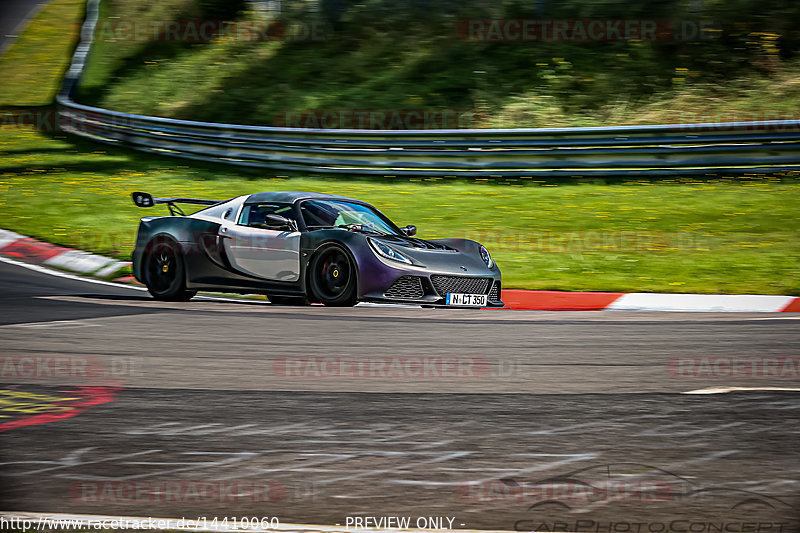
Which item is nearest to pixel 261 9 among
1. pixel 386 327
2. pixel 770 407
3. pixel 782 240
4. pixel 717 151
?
pixel 717 151

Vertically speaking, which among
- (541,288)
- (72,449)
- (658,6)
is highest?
(658,6)

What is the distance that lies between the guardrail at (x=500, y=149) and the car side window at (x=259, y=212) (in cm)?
752

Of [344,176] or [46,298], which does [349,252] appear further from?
[344,176]

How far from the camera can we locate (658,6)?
70.1 ft

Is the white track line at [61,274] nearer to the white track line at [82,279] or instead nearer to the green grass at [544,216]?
the white track line at [82,279]

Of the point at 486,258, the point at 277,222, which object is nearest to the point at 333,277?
the point at 277,222

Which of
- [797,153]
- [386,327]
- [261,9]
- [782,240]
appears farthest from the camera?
[261,9]

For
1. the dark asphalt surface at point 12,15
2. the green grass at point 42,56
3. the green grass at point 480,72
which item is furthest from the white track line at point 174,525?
the dark asphalt surface at point 12,15

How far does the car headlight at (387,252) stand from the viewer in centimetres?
902

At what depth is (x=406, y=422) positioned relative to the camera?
4.65 meters

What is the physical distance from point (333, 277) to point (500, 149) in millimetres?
8378

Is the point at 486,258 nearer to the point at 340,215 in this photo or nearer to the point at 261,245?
the point at 340,215

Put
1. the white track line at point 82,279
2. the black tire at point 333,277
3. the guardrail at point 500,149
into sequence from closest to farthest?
the black tire at point 333,277, the white track line at point 82,279, the guardrail at point 500,149

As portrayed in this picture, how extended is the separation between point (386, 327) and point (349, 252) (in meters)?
1.36
